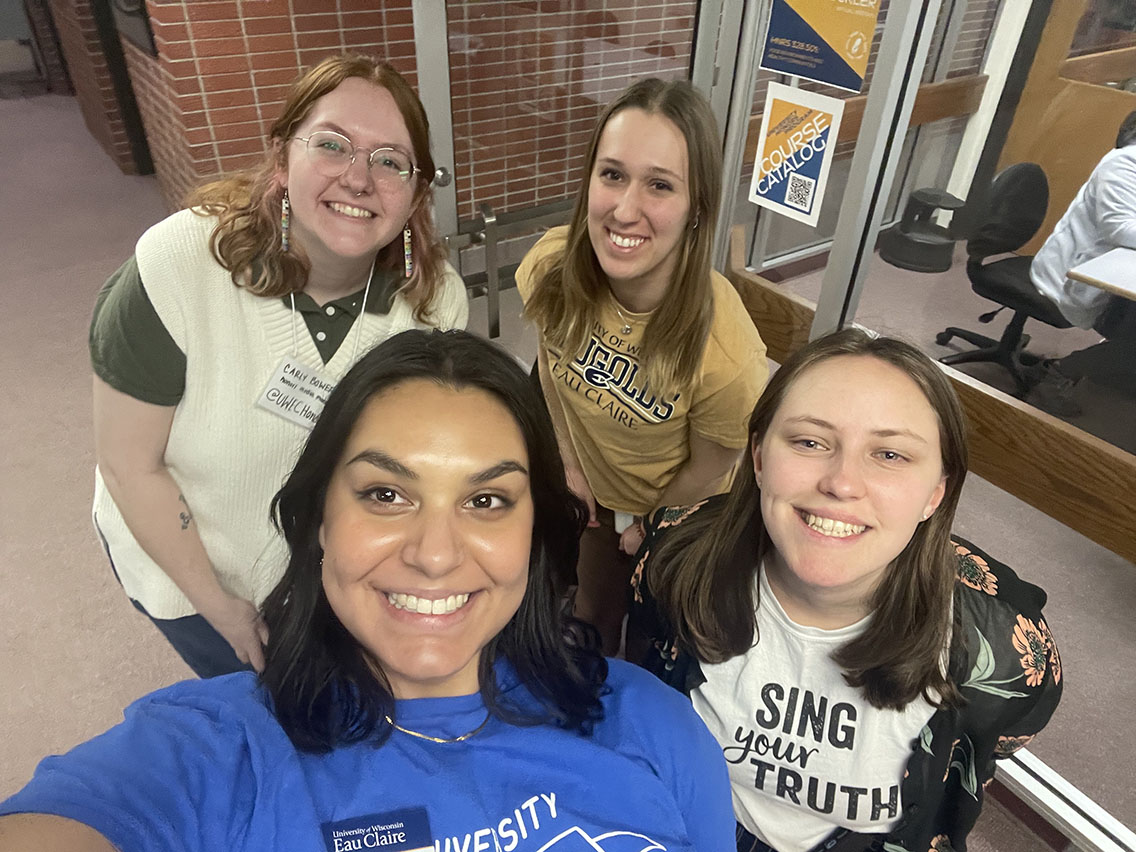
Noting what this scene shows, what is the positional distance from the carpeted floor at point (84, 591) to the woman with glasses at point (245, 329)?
3.57 feet

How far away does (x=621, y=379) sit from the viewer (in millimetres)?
1696

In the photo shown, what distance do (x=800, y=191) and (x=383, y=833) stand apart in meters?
2.20

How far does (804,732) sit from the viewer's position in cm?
121

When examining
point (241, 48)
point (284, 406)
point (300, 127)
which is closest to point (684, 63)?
point (241, 48)

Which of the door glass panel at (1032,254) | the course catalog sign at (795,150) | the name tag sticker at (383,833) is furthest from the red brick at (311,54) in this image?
the name tag sticker at (383,833)

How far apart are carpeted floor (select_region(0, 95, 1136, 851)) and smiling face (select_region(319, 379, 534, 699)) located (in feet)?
5.56

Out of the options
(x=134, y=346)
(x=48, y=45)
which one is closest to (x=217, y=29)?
(x=134, y=346)

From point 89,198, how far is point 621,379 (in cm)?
534

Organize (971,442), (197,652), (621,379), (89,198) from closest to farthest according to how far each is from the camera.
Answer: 1. (197,652)
2. (621,379)
3. (971,442)
4. (89,198)

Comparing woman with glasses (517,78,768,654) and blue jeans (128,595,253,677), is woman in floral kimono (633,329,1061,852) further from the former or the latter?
blue jeans (128,595,253,677)

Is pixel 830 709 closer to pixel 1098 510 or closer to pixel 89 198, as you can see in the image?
pixel 1098 510

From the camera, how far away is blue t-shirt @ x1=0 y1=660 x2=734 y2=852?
0.80 meters

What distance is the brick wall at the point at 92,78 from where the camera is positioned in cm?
511

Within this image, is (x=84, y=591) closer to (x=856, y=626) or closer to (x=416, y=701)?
(x=416, y=701)
